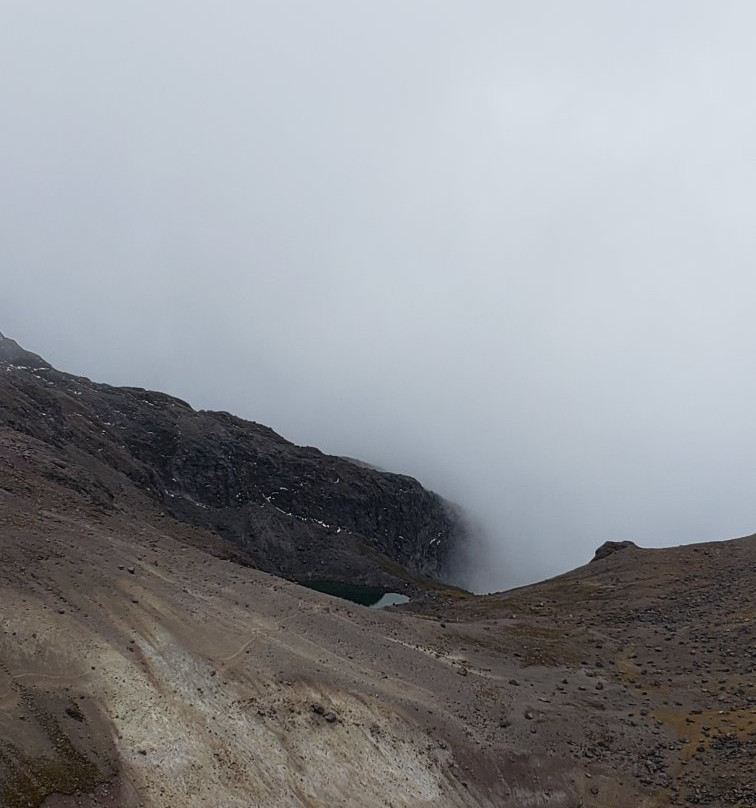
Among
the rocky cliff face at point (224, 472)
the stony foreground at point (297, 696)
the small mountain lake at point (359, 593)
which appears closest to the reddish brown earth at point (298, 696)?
the stony foreground at point (297, 696)

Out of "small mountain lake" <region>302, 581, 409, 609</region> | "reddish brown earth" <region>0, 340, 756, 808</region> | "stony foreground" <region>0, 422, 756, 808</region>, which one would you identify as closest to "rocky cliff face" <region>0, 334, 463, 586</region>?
"small mountain lake" <region>302, 581, 409, 609</region>

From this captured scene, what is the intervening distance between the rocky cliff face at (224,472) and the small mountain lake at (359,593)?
10.2 ft

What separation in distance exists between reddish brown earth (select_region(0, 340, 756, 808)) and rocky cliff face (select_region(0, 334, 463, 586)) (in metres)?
55.1

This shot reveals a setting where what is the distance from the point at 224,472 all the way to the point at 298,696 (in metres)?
120

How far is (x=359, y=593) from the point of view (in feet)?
442

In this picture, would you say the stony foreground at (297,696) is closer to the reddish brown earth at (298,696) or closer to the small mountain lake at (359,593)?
the reddish brown earth at (298,696)

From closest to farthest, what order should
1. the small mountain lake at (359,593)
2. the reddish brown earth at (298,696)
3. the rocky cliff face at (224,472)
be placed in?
the reddish brown earth at (298,696)
the rocky cliff face at (224,472)
the small mountain lake at (359,593)

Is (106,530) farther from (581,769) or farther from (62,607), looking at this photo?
(581,769)

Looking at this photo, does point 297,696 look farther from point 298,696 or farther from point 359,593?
point 359,593

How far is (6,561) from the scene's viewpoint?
3428 centimetres

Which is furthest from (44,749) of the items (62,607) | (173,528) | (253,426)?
(253,426)

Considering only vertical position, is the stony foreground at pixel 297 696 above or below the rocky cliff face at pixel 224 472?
below

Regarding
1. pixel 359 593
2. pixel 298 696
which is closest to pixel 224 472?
pixel 359 593

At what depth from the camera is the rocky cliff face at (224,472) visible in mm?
108875
